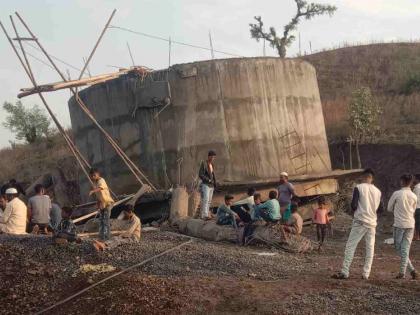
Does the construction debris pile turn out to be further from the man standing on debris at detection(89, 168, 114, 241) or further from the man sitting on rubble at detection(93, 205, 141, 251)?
the man standing on debris at detection(89, 168, 114, 241)

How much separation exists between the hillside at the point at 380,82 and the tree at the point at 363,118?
1.80ft

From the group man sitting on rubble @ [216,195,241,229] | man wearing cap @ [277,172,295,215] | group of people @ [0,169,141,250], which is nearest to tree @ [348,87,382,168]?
man wearing cap @ [277,172,295,215]

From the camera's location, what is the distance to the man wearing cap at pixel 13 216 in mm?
11234

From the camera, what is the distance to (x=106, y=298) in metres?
7.54

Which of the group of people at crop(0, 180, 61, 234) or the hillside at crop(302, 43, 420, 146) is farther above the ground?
the hillside at crop(302, 43, 420, 146)

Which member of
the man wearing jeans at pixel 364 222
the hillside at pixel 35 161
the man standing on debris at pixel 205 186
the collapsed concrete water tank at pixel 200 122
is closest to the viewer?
the man wearing jeans at pixel 364 222

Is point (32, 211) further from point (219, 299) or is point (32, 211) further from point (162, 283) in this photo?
point (219, 299)

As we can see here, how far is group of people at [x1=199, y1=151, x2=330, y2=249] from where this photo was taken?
11672 mm

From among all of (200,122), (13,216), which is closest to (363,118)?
(200,122)

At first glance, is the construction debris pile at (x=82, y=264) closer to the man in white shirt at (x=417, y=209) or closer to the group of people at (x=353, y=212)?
the group of people at (x=353, y=212)

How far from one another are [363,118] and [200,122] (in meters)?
9.03

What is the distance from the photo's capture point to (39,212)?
40.2 feet

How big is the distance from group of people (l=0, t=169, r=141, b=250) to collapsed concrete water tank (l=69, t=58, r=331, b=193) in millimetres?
3705

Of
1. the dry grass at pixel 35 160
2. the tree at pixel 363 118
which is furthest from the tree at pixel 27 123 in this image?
the tree at pixel 363 118
